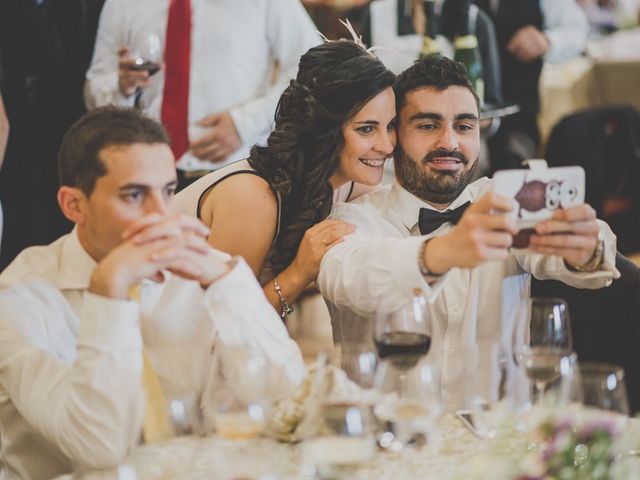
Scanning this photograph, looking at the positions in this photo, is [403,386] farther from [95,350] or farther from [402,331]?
[95,350]

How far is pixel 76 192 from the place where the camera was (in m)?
2.26

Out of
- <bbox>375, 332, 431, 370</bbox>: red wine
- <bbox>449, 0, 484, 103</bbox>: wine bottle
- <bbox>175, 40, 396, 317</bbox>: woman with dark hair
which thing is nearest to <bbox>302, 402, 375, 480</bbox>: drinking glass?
<bbox>375, 332, 431, 370</bbox>: red wine

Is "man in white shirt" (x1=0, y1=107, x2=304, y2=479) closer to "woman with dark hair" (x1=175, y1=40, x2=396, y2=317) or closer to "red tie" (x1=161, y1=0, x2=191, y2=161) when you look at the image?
"woman with dark hair" (x1=175, y1=40, x2=396, y2=317)

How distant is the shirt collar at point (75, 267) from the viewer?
2.20m

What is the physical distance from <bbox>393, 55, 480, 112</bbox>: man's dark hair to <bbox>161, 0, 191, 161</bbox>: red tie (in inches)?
50.8

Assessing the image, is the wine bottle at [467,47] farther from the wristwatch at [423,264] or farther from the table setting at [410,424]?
the table setting at [410,424]

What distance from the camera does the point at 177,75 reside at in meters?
4.08

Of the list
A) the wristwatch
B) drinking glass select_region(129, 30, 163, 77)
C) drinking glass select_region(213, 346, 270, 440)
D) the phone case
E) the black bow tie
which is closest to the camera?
drinking glass select_region(213, 346, 270, 440)

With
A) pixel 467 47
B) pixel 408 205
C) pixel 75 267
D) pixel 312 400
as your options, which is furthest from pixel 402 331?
pixel 467 47

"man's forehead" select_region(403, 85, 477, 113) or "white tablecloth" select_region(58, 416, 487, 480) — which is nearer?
"white tablecloth" select_region(58, 416, 487, 480)

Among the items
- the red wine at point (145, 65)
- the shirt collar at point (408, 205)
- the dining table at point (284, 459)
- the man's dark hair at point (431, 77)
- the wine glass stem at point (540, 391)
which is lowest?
the dining table at point (284, 459)

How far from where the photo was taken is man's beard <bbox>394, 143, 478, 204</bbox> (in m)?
2.91

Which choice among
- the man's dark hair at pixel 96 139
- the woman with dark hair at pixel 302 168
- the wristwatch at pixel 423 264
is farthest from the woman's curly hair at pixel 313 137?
the man's dark hair at pixel 96 139

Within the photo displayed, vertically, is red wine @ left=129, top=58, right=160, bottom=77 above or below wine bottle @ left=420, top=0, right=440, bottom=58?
below
